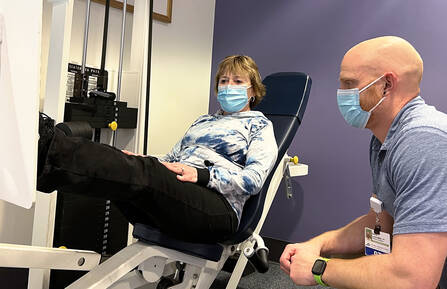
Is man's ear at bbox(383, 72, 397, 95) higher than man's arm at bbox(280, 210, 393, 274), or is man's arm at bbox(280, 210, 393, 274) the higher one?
man's ear at bbox(383, 72, 397, 95)

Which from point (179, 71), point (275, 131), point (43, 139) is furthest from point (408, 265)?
point (179, 71)

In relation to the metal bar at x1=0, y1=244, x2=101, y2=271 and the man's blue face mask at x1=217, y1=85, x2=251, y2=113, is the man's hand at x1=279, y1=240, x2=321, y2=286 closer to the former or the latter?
the metal bar at x1=0, y1=244, x2=101, y2=271

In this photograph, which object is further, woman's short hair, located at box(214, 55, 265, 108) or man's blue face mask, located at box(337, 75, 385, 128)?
woman's short hair, located at box(214, 55, 265, 108)

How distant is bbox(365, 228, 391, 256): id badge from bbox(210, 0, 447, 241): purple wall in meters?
1.30

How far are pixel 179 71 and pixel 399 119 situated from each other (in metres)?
2.00

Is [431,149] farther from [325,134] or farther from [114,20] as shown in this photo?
[114,20]

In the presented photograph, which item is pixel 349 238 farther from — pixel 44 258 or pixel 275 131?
pixel 44 258

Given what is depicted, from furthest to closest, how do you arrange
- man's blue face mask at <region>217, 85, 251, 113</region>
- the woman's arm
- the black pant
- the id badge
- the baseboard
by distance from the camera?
the baseboard
man's blue face mask at <region>217, 85, 251, 113</region>
the woman's arm
the id badge
the black pant

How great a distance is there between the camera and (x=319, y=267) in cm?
90

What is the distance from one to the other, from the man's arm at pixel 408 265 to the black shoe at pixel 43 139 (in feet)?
2.41

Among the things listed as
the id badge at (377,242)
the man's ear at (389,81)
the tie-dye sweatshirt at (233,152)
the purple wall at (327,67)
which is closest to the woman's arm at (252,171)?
the tie-dye sweatshirt at (233,152)

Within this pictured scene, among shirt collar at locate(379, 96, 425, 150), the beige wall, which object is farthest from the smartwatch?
the beige wall

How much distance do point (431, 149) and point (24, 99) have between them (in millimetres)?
768

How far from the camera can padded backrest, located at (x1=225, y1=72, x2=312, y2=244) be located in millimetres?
1390
